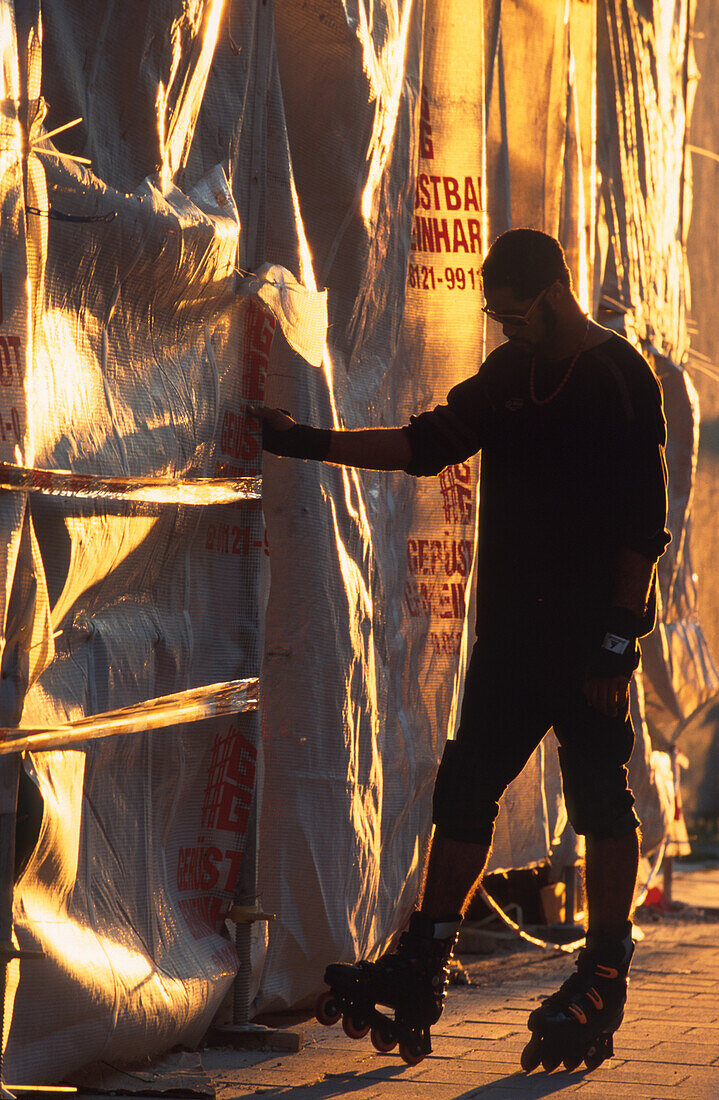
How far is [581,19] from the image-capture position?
5.71 metres

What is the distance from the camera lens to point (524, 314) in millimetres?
3250

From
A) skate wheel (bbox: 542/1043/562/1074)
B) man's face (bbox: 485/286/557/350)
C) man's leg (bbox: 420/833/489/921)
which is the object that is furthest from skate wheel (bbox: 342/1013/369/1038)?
man's face (bbox: 485/286/557/350)

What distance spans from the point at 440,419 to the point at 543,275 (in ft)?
1.29

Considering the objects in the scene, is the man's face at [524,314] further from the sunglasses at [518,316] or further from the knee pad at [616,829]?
the knee pad at [616,829]

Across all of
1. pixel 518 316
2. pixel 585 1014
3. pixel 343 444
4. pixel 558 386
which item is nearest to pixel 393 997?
pixel 585 1014

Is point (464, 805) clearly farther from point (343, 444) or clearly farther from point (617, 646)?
point (343, 444)

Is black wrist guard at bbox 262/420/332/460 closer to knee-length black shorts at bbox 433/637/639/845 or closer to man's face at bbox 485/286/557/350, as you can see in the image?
man's face at bbox 485/286/557/350

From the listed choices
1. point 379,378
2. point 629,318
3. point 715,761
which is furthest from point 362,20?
point 715,761

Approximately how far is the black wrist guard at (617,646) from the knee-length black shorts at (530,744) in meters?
0.08

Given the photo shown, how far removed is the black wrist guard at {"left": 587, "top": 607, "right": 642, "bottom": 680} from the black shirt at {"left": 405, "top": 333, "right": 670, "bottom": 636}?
0.24 ft

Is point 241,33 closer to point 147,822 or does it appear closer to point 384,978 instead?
point 147,822

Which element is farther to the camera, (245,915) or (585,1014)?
(245,915)

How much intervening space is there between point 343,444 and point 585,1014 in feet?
4.34

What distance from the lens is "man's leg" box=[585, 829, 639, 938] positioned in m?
3.34
